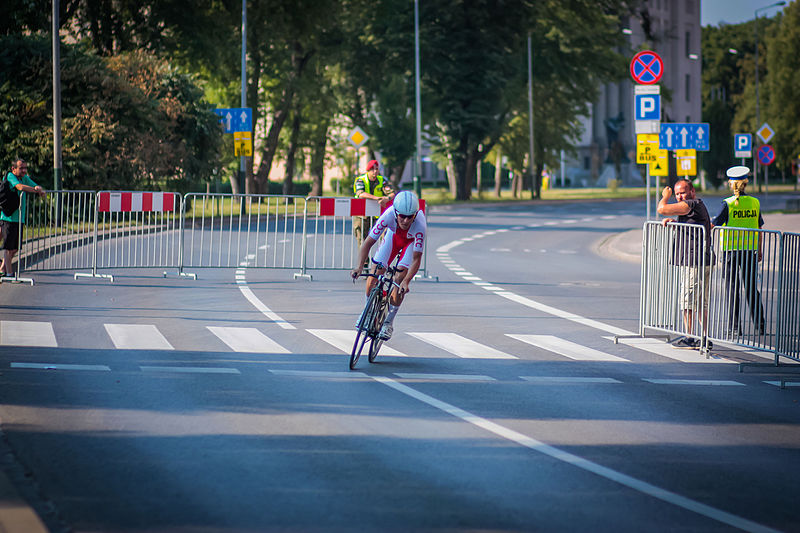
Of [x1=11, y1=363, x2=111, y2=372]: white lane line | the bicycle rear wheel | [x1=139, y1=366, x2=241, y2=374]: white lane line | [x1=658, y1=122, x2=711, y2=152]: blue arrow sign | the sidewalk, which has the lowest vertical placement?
[x1=139, y1=366, x2=241, y2=374]: white lane line

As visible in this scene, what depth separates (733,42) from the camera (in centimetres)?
11675

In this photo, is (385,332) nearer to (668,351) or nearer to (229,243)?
(668,351)

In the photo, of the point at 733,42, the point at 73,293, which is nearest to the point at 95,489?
the point at 73,293

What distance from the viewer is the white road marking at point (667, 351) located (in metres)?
11.9

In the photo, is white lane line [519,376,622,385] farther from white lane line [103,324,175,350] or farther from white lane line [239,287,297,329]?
white lane line [239,287,297,329]

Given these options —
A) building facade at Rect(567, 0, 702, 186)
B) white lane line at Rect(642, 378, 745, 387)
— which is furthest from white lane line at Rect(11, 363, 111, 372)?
building facade at Rect(567, 0, 702, 186)

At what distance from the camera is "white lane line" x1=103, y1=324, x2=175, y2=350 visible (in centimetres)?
1186

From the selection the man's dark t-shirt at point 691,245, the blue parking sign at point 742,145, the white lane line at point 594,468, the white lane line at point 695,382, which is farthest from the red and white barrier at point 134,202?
the blue parking sign at point 742,145

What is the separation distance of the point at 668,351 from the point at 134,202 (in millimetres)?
10380

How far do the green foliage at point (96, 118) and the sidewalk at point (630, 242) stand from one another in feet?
44.9

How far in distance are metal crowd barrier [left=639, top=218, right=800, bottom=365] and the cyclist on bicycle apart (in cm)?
309

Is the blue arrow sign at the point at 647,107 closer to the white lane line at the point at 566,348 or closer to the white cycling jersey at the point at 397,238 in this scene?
the white lane line at the point at 566,348

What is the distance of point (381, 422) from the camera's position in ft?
27.0

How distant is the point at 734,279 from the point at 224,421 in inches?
247
